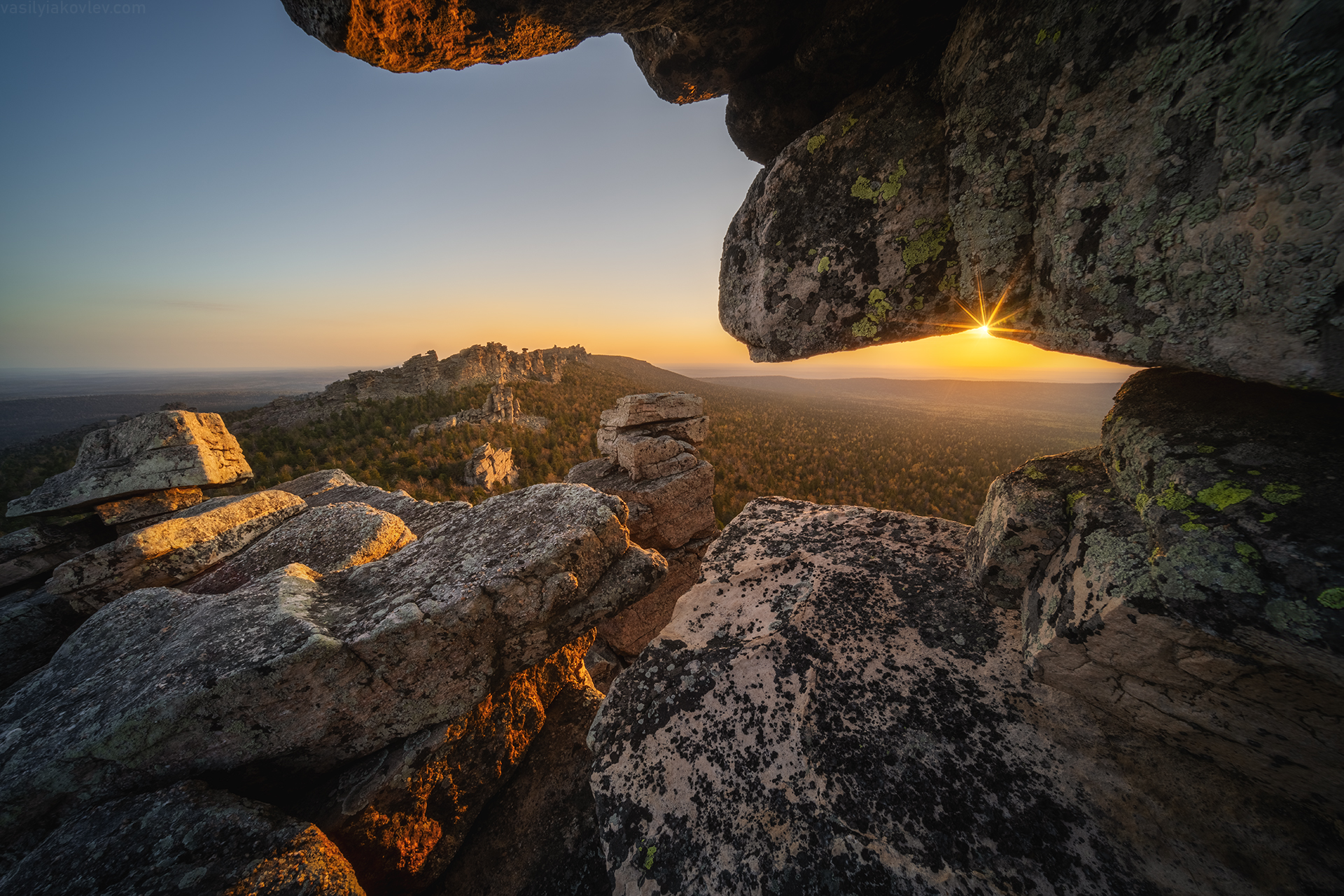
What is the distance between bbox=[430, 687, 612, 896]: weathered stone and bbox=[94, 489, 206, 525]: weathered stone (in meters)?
6.55

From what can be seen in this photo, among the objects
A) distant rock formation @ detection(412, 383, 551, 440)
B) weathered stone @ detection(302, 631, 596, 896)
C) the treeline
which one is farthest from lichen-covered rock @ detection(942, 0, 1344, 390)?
distant rock formation @ detection(412, 383, 551, 440)

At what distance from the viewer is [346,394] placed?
22.1 metres

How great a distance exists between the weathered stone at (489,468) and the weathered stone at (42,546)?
8856 millimetres

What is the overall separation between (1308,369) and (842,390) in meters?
102

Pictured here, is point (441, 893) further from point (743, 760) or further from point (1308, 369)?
point (1308, 369)

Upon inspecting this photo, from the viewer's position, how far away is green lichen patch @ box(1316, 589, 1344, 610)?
1.37 metres

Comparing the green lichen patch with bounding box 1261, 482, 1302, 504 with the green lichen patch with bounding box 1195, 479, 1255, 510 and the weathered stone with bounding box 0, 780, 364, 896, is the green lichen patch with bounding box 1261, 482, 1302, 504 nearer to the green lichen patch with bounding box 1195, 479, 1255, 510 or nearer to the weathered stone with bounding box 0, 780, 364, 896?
the green lichen patch with bounding box 1195, 479, 1255, 510

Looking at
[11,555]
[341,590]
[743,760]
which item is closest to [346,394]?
[11,555]

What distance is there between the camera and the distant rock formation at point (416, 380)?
64.6 feet

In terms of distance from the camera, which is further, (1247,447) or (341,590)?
(341,590)

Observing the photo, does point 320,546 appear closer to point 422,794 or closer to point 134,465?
point 422,794

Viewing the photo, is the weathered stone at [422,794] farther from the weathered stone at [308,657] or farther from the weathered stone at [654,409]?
the weathered stone at [654,409]

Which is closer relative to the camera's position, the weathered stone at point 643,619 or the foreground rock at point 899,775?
the foreground rock at point 899,775

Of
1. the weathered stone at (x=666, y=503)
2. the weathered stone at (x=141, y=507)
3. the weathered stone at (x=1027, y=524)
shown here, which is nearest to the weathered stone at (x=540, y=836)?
the weathered stone at (x=1027, y=524)
